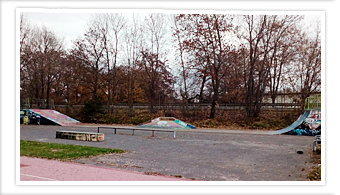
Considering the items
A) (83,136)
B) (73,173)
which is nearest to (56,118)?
(83,136)

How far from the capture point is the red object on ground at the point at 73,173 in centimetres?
591

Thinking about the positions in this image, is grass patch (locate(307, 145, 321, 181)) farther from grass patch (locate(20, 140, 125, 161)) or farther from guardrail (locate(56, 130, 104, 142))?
guardrail (locate(56, 130, 104, 142))

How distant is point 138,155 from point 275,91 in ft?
66.3

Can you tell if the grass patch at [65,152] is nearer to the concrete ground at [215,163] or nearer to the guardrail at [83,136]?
the concrete ground at [215,163]

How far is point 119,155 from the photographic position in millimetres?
9227

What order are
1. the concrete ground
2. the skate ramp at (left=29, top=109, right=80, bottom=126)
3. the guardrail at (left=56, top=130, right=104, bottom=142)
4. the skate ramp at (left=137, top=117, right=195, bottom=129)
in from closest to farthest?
the concrete ground → the guardrail at (left=56, top=130, right=104, bottom=142) → the skate ramp at (left=137, top=117, right=195, bottom=129) → the skate ramp at (left=29, top=109, right=80, bottom=126)

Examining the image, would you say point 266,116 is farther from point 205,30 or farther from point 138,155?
point 138,155

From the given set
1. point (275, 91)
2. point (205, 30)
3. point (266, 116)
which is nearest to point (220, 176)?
point (266, 116)

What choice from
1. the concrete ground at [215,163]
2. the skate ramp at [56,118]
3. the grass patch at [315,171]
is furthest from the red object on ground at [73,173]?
the skate ramp at [56,118]

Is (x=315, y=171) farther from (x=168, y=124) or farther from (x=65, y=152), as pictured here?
(x=168, y=124)

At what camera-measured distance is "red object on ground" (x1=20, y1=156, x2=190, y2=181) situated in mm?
5910

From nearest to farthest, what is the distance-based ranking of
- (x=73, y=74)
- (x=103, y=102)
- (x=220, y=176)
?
(x=220, y=176) < (x=103, y=102) < (x=73, y=74)

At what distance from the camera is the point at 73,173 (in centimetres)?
639

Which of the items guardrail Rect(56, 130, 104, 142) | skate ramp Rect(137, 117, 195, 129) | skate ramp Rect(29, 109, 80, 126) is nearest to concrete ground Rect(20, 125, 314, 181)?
guardrail Rect(56, 130, 104, 142)
